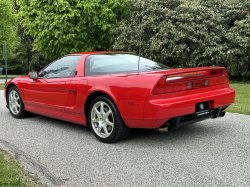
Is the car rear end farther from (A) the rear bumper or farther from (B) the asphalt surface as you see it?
(B) the asphalt surface

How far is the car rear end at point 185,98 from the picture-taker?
3600mm

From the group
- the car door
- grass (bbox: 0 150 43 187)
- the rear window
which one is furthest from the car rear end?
the car door

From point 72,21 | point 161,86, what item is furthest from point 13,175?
point 72,21

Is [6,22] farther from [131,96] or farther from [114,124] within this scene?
[131,96]

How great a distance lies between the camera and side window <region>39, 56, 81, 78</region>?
4.91 m

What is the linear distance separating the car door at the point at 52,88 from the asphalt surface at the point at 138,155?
0.42m

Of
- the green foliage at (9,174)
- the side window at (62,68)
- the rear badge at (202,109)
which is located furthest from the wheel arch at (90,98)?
the green foliage at (9,174)

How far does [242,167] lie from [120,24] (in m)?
15.2

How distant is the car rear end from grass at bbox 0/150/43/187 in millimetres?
1554

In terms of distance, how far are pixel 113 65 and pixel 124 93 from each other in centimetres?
88

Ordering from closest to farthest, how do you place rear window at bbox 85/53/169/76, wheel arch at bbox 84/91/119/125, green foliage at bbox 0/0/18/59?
wheel arch at bbox 84/91/119/125
rear window at bbox 85/53/169/76
green foliage at bbox 0/0/18/59

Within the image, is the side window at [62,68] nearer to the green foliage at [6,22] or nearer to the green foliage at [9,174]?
the green foliage at [9,174]

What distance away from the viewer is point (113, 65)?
179 inches

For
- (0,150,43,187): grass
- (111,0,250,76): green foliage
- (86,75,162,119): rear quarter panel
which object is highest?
(111,0,250,76): green foliage
